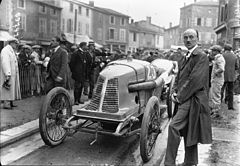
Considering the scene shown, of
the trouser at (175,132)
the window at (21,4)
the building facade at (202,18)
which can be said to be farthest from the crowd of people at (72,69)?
the building facade at (202,18)

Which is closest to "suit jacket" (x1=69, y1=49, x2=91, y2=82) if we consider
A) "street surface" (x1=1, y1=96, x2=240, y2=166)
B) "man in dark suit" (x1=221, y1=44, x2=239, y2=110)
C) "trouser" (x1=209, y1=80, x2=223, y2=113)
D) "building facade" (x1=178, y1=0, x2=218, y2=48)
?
"street surface" (x1=1, y1=96, x2=240, y2=166)

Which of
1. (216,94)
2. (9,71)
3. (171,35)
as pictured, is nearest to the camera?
(9,71)

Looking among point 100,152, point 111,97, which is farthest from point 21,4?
point 100,152

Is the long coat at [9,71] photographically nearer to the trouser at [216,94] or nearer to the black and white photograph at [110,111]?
the black and white photograph at [110,111]

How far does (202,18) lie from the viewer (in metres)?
51.2

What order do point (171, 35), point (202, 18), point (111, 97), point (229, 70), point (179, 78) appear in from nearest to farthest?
point (179, 78) < point (111, 97) < point (229, 70) < point (202, 18) < point (171, 35)

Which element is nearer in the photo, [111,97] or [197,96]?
[197,96]

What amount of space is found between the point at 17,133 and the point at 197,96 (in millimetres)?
3137

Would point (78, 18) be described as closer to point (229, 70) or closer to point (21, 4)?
point (21, 4)

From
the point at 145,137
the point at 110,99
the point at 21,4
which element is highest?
the point at 21,4

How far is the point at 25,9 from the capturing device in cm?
782

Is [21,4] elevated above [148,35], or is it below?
below

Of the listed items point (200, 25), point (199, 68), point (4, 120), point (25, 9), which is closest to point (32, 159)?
point (4, 120)

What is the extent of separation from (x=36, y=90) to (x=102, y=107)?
16.5ft
